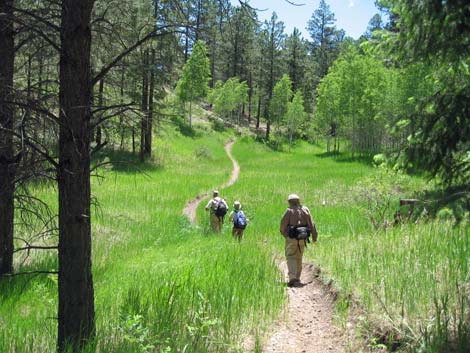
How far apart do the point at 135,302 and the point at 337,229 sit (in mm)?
9871

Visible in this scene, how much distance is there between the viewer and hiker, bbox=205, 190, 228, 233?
13172 mm

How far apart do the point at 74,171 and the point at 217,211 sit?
9.41 metres

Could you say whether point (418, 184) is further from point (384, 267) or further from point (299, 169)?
point (384, 267)

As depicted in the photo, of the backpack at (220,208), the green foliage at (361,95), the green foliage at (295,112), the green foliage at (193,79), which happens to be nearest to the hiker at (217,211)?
the backpack at (220,208)

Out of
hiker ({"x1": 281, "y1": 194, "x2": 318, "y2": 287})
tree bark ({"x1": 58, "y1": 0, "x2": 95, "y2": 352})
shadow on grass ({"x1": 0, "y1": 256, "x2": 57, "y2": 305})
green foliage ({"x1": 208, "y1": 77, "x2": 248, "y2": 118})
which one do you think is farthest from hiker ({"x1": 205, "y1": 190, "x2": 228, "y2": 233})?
green foliage ({"x1": 208, "y1": 77, "x2": 248, "y2": 118})

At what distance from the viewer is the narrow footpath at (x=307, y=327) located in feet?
17.6

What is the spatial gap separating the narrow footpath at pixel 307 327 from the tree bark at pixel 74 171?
2.19m

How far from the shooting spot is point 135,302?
5.25 m

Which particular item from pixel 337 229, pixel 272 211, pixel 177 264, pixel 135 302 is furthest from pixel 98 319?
pixel 272 211

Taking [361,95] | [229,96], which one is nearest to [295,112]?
[229,96]

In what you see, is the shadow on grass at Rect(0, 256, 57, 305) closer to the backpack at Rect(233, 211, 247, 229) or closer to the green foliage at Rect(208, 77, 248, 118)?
the backpack at Rect(233, 211, 247, 229)

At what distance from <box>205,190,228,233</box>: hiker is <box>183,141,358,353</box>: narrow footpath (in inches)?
209

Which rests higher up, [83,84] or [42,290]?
[83,84]

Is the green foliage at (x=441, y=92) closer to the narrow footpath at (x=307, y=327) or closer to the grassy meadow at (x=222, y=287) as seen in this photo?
the grassy meadow at (x=222, y=287)
